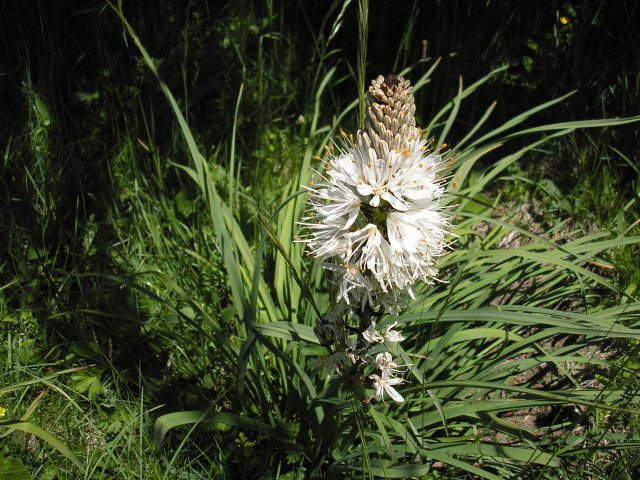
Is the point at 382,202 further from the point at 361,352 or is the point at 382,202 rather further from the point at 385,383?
the point at 385,383

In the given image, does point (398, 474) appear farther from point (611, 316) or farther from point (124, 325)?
point (124, 325)

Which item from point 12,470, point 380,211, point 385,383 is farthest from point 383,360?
point 12,470

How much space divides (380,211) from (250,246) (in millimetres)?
1441

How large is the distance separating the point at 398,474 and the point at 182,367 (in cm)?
102

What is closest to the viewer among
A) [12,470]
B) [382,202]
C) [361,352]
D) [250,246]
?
[382,202]

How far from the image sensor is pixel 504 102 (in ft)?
12.7

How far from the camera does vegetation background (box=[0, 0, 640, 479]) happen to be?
2.17 meters

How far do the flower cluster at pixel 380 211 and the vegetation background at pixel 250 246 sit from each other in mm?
190

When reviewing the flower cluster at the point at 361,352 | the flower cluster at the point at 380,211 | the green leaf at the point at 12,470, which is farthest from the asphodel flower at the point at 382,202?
the green leaf at the point at 12,470

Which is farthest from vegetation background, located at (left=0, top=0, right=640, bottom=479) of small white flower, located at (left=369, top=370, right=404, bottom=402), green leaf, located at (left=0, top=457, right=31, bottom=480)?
small white flower, located at (left=369, top=370, right=404, bottom=402)

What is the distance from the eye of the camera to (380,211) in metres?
1.74

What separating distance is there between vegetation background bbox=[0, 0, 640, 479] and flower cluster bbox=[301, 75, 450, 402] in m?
0.19

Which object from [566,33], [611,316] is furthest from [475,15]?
[611,316]

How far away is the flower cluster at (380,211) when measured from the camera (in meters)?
1.68
